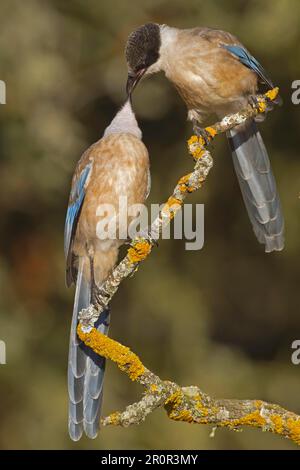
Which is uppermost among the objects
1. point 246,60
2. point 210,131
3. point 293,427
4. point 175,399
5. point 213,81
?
point 246,60

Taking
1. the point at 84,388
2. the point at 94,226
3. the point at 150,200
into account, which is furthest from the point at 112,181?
the point at 150,200

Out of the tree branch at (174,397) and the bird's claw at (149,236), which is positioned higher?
the bird's claw at (149,236)

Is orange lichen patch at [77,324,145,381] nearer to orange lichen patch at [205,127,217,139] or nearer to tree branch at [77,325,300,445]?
tree branch at [77,325,300,445]

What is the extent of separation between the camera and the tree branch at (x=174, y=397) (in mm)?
3942

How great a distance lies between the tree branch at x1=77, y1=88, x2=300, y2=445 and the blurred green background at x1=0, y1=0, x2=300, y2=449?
2.64 m

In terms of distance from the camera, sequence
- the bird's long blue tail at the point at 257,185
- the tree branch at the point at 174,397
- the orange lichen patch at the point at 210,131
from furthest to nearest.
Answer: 1. the bird's long blue tail at the point at 257,185
2. the orange lichen patch at the point at 210,131
3. the tree branch at the point at 174,397

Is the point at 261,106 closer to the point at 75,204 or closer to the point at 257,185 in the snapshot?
the point at 257,185

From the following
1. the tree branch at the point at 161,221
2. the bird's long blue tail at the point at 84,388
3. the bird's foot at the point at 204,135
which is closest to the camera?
the tree branch at the point at 161,221

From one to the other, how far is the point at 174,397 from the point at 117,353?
0.33 meters

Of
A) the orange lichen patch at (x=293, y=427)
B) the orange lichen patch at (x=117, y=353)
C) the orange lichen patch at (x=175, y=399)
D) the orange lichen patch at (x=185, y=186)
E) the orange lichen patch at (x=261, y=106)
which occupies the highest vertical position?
the orange lichen patch at (x=261, y=106)

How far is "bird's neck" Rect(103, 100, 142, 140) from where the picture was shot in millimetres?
5340

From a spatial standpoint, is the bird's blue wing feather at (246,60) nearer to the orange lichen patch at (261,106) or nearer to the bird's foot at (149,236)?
the orange lichen patch at (261,106)

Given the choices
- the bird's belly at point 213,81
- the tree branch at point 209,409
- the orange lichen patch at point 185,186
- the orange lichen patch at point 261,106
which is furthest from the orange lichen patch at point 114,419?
the bird's belly at point 213,81

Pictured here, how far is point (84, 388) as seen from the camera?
5.18 meters
